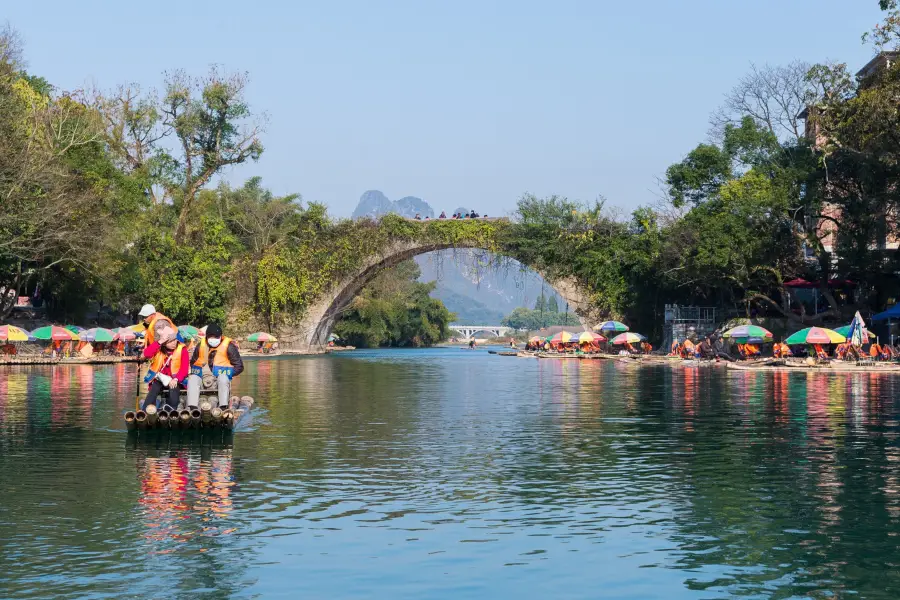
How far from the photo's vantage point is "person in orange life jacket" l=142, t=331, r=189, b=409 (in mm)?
15961

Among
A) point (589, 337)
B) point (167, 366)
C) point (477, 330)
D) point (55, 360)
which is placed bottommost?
point (55, 360)

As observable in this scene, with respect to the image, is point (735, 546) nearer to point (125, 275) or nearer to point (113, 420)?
point (113, 420)

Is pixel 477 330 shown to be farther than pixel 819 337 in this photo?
Yes

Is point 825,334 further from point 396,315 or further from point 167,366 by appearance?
point 396,315

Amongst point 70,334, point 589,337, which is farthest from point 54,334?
point 589,337

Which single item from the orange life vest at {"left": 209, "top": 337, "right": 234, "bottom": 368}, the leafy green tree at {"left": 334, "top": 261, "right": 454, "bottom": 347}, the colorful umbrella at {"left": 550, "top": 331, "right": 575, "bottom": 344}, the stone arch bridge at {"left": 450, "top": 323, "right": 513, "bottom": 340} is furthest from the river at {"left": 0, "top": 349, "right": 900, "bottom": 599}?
the stone arch bridge at {"left": 450, "top": 323, "right": 513, "bottom": 340}

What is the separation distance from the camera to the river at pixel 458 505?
818 centimetres

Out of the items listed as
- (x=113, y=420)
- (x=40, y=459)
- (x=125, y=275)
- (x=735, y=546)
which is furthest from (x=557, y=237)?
(x=735, y=546)

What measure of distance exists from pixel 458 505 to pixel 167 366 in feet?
21.1

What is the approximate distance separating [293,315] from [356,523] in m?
55.4

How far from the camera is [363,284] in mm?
66562

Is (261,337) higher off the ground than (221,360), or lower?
higher

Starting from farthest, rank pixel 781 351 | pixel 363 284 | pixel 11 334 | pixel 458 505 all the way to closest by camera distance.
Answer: pixel 363 284
pixel 11 334
pixel 781 351
pixel 458 505

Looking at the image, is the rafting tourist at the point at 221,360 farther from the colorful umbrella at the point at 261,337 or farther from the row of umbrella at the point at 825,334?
the colorful umbrella at the point at 261,337
